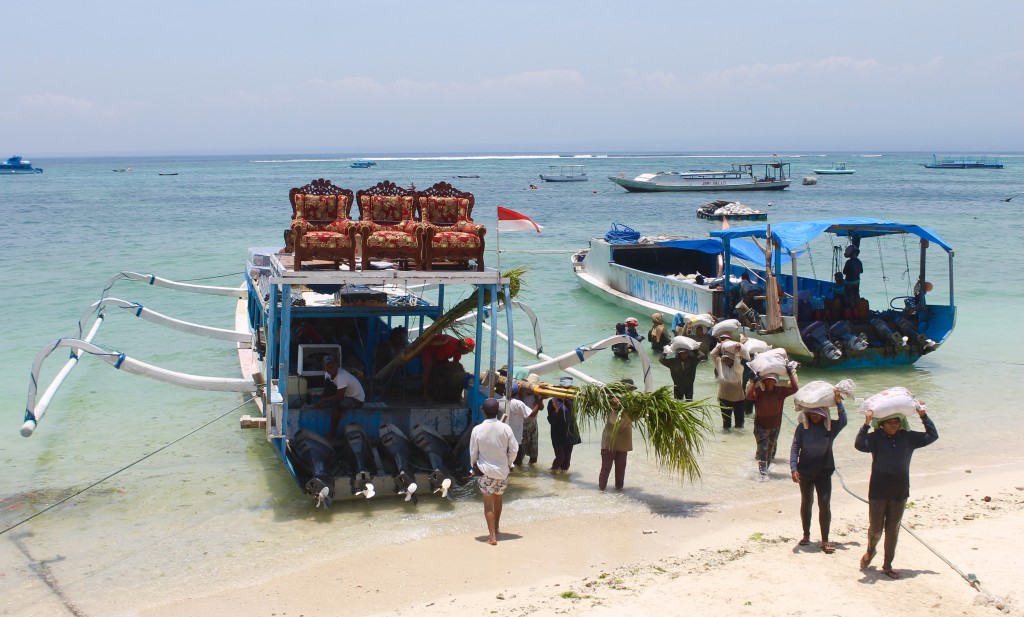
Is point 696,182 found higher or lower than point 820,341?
higher

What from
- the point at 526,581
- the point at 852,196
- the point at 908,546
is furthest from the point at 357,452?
the point at 852,196

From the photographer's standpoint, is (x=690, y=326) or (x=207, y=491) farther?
(x=690, y=326)

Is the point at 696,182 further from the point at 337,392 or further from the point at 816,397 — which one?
the point at 816,397

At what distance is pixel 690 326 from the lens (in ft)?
51.2

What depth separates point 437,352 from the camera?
11.9 meters

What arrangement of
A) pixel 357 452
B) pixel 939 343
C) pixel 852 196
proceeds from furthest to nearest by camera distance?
pixel 852 196 → pixel 939 343 → pixel 357 452

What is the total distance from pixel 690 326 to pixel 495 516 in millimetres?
7305

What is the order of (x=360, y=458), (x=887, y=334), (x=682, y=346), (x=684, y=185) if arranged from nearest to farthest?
1. (x=360, y=458)
2. (x=682, y=346)
3. (x=887, y=334)
4. (x=684, y=185)

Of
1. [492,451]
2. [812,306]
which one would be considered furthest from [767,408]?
[812,306]

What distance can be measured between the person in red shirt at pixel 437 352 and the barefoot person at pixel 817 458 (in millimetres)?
4826

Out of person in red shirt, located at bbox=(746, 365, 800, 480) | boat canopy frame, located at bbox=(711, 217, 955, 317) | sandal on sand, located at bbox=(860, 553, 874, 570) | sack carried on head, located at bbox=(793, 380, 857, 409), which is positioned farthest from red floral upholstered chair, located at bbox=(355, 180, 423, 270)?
boat canopy frame, located at bbox=(711, 217, 955, 317)

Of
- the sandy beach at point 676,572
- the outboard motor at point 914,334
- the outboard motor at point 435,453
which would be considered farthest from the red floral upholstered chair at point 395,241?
the outboard motor at point 914,334

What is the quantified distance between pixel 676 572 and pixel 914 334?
434 inches

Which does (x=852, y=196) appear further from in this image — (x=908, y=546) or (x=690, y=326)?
(x=908, y=546)
